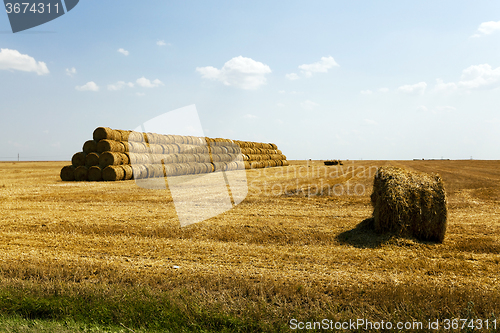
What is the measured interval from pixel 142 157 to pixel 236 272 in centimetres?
1978

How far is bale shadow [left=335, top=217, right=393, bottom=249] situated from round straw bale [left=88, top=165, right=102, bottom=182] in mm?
17512

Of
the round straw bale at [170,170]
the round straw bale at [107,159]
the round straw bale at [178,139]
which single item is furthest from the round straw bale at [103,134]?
the round straw bale at [178,139]

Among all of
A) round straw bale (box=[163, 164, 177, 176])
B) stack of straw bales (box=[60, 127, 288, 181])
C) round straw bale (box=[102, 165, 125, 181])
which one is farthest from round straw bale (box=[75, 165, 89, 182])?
round straw bale (box=[163, 164, 177, 176])

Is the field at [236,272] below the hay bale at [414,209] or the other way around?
below

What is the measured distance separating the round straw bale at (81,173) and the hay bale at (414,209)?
62.4 feet

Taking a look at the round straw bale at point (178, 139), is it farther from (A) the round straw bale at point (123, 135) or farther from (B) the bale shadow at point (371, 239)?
(B) the bale shadow at point (371, 239)

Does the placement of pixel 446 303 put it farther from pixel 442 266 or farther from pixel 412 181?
pixel 412 181

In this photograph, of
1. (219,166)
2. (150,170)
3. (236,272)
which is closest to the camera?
(236,272)

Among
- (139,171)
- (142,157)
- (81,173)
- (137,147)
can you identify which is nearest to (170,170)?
(142,157)

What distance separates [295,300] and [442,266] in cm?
272

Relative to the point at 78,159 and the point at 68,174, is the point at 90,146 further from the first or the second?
the point at 68,174

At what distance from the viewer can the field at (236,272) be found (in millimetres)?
3396

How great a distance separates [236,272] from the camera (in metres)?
4.62

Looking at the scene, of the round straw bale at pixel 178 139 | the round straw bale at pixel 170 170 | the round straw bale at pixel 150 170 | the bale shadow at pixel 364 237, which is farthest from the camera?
the round straw bale at pixel 178 139
